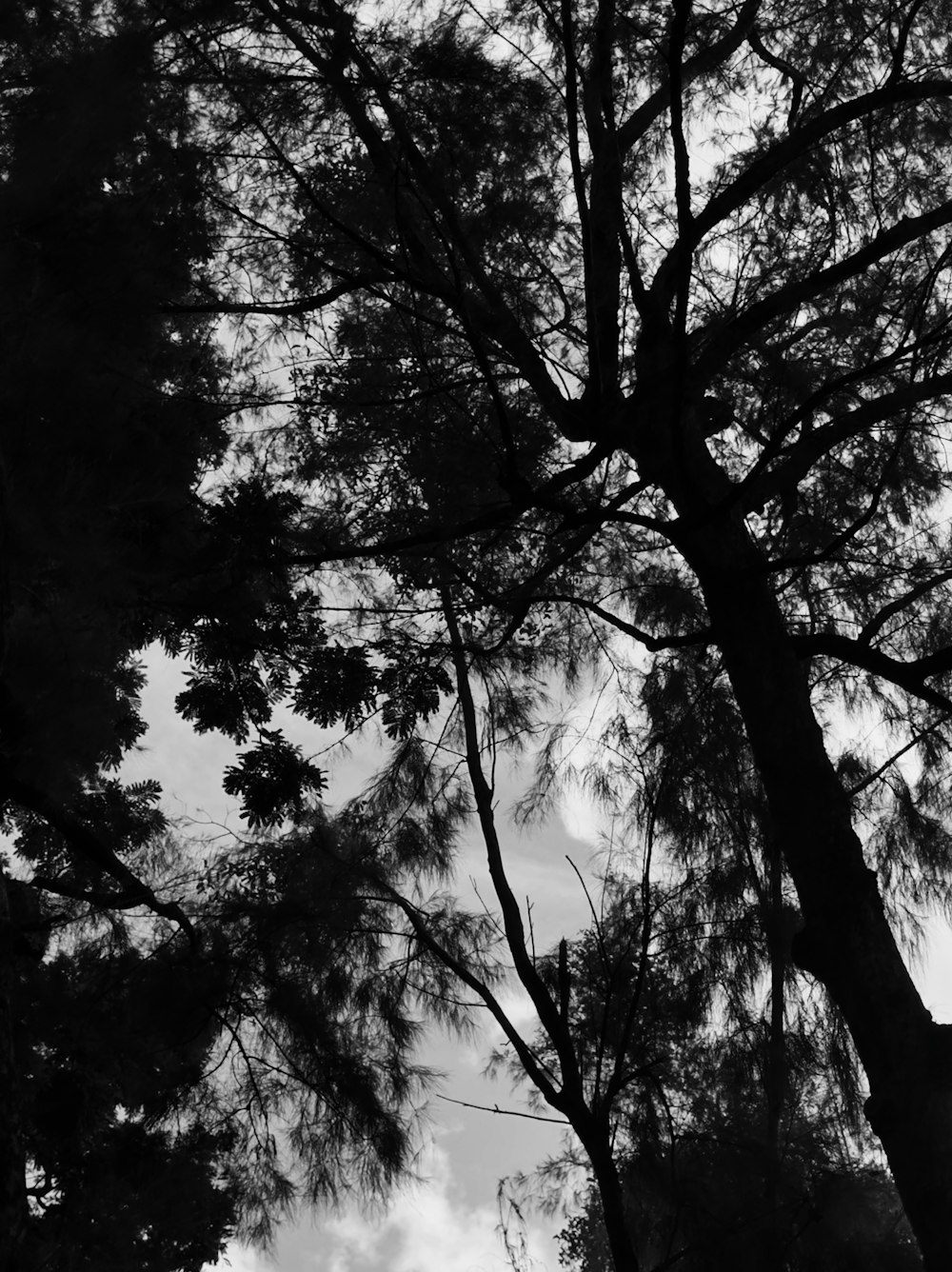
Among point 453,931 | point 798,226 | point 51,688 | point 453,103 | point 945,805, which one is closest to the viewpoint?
point 51,688

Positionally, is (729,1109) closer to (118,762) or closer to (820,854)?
(820,854)

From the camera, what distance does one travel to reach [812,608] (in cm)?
530

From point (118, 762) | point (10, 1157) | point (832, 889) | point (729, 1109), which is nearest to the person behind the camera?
point (10, 1157)

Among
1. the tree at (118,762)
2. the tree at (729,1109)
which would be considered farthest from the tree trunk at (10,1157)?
the tree at (729,1109)

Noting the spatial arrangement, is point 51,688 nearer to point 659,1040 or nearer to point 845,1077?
point 659,1040

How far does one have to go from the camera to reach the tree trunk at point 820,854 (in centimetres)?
311

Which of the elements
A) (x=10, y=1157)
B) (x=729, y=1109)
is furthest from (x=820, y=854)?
(x=729, y=1109)

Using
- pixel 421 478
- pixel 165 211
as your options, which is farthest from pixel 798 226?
pixel 165 211

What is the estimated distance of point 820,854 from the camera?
11.5ft

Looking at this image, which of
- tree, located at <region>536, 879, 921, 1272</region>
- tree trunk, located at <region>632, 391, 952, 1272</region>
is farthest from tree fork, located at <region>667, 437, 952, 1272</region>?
tree, located at <region>536, 879, 921, 1272</region>

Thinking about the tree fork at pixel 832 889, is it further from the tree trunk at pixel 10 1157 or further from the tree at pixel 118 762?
the tree trunk at pixel 10 1157

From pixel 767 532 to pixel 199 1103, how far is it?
329 centimetres

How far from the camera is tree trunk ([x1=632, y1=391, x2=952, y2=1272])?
311 cm

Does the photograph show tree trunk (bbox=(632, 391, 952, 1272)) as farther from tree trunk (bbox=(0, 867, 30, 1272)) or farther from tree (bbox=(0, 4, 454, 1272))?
tree trunk (bbox=(0, 867, 30, 1272))
